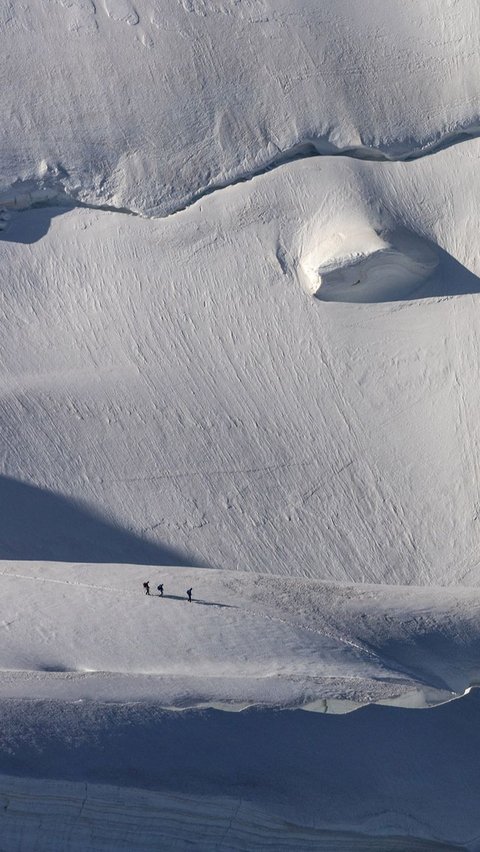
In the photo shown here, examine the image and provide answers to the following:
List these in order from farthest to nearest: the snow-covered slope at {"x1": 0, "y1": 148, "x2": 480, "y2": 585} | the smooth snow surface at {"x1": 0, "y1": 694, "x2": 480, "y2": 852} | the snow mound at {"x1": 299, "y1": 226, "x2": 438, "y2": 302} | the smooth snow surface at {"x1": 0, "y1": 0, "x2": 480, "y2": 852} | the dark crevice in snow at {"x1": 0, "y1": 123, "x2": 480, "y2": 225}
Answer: the dark crevice in snow at {"x1": 0, "y1": 123, "x2": 480, "y2": 225} < the snow mound at {"x1": 299, "y1": 226, "x2": 438, "y2": 302} < the snow-covered slope at {"x1": 0, "y1": 148, "x2": 480, "y2": 585} < the smooth snow surface at {"x1": 0, "y1": 0, "x2": 480, "y2": 852} < the smooth snow surface at {"x1": 0, "y1": 694, "x2": 480, "y2": 852}

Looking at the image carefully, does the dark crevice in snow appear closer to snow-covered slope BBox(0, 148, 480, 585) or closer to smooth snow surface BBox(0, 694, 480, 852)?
snow-covered slope BBox(0, 148, 480, 585)

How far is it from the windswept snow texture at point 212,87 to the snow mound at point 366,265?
344 millimetres

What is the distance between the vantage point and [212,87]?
4176 mm

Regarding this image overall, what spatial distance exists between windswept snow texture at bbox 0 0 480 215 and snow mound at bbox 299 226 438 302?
34 cm

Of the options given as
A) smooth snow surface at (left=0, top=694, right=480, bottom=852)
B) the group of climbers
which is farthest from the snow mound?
smooth snow surface at (left=0, top=694, right=480, bottom=852)

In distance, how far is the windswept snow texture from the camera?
4.11 meters

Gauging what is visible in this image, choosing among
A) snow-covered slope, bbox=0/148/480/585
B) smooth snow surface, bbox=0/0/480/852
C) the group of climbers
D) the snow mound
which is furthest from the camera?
the snow mound

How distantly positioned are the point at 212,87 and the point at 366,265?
0.80m

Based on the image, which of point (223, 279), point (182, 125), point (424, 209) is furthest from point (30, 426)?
point (424, 209)

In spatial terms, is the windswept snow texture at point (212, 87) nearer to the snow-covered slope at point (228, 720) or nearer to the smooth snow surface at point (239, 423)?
the smooth snow surface at point (239, 423)

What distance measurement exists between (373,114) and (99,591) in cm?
178

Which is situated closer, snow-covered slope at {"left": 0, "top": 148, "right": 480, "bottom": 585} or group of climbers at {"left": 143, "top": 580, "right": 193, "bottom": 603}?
group of climbers at {"left": 143, "top": 580, "right": 193, "bottom": 603}

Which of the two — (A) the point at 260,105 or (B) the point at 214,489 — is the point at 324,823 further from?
(A) the point at 260,105

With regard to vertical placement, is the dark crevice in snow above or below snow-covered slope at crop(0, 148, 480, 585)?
above
